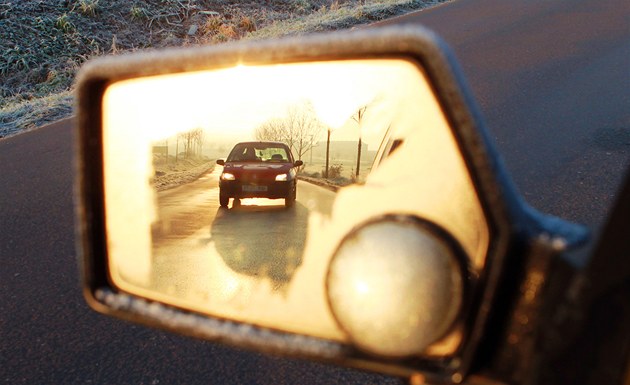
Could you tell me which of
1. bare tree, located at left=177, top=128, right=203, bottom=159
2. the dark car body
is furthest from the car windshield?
bare tree, located at left=177, top=128, right=203, bottom=159

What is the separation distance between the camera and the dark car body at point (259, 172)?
3.50 feet

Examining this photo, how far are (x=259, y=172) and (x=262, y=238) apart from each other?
157 millimetres

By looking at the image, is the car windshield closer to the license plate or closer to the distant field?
the license plate

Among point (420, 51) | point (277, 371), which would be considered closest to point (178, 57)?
point (420, 51)

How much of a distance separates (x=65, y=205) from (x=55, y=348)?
230 cm

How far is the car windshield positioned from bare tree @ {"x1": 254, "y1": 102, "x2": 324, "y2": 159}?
3cm

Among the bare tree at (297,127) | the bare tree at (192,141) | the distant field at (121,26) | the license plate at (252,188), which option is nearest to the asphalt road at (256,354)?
the bare tree at (297,127)

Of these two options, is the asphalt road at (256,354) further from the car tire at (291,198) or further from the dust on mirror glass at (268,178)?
the car tire at (291,198)

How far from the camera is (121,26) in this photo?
1448 centimetres

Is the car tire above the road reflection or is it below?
above

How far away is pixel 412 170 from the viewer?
0.91 metres

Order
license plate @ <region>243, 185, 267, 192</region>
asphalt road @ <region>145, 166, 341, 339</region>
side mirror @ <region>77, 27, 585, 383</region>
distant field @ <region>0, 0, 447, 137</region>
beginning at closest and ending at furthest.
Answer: side mirror @ <region>77, 27, 585, 383</region> < asphalt road @ <region>145, 166, 341, 339</region> < license plate @ <region>243, 185, 267, 192</region> < distant field @ <region>0, 0, 447, 137</region>

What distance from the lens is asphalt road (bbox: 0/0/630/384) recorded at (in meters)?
2.81

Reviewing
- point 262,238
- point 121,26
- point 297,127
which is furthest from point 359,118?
point 121,26
